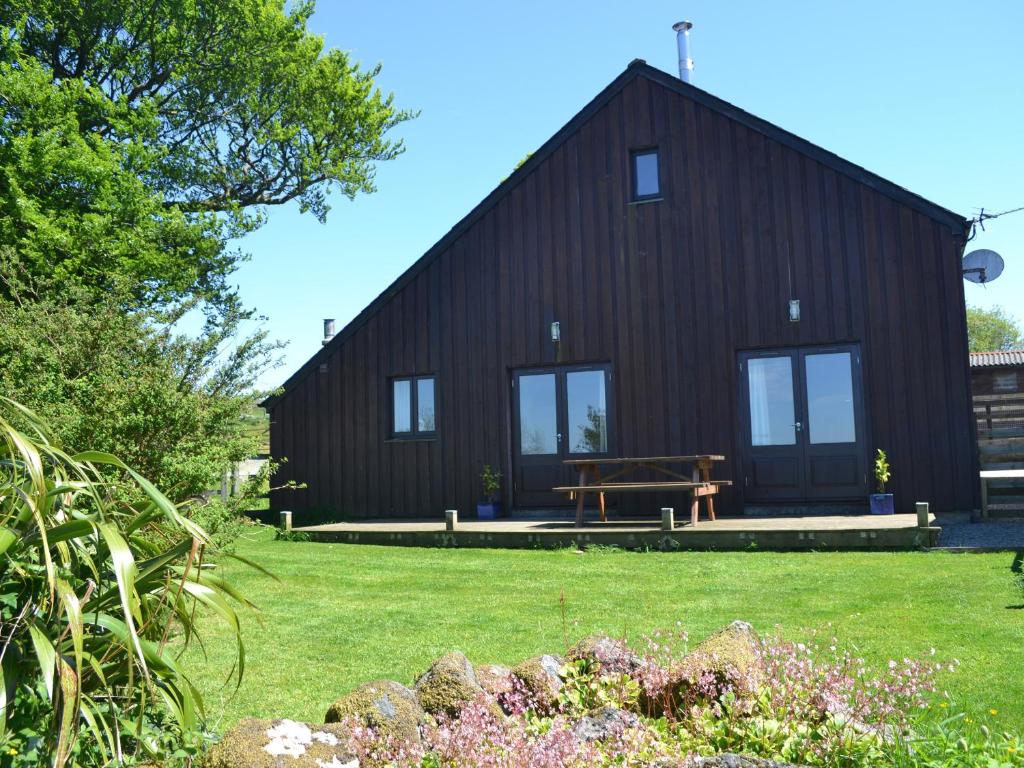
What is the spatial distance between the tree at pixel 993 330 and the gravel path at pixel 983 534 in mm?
47217

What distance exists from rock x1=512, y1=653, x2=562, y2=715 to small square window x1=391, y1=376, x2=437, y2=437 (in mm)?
10631

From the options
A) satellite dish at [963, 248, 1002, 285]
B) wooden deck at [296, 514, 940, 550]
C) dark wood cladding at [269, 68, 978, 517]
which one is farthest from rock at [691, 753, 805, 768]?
satellite dish at [963, 248, 1002, 285]

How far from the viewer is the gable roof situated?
11.2m

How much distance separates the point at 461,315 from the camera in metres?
13.8

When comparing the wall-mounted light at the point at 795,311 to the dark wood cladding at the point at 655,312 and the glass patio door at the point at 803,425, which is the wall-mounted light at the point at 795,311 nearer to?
the dark wood cladding at the point at 655,312

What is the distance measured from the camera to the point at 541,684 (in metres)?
3.25

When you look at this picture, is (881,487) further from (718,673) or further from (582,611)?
(718,673)

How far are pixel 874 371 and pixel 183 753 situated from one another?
10623 millimetres

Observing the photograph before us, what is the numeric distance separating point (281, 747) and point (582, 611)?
149 inches

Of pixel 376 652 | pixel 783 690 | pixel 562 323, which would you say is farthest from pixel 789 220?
pixel 783 690

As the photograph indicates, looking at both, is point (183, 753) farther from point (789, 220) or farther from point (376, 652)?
point (789, 220)

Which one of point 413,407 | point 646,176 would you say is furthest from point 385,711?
point 413,407

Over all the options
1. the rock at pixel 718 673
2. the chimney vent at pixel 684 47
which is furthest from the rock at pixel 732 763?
the chimney vent at pixel 684 47

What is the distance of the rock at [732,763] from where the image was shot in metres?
2.43
